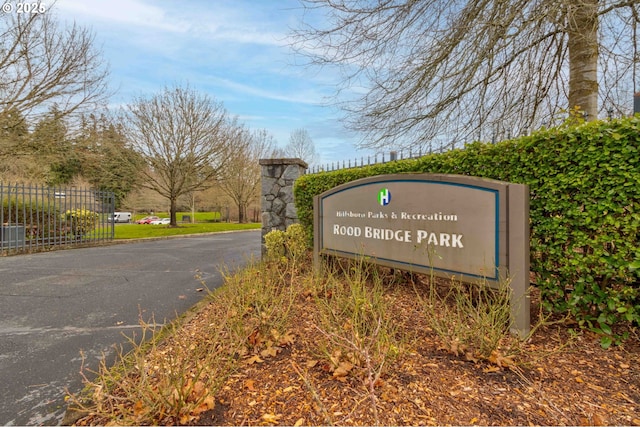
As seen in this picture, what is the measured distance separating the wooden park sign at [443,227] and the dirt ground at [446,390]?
1.55ft

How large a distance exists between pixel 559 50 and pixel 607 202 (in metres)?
4.55

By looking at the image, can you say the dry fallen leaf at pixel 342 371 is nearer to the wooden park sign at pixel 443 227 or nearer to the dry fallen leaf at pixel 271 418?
the dry fallen leaf at pixel 271 418

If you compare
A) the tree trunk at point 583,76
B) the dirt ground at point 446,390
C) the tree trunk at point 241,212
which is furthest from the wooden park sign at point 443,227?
the tree trunk at point 241,212

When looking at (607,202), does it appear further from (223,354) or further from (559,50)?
(559,50)

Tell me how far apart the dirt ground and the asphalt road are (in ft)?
2.52

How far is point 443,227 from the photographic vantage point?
9.71 feet

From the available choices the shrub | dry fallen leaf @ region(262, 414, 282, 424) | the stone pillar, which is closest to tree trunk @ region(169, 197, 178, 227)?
the shrub

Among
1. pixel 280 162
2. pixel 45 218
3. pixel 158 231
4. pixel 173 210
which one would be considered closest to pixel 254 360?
pixel 280 162

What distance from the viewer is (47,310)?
3781 mm

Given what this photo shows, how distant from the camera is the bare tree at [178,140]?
15.6 meters

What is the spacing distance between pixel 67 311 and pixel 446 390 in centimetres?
423

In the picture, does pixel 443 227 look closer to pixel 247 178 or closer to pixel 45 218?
pixel 45 218

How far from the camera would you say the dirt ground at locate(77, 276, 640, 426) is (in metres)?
1.71

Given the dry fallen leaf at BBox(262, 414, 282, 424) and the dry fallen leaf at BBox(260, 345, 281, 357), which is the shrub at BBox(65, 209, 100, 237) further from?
the dry fallen leaf at BBox(262, 414, 282, 424)
